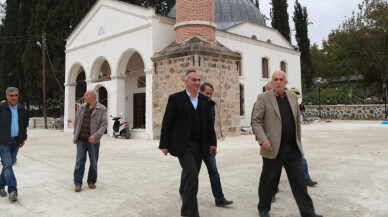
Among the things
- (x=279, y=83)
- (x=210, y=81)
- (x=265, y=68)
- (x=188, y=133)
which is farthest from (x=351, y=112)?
(x=188, y=133)

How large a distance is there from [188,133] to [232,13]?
17447 millimetres

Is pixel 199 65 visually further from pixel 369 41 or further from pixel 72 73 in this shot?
pixel 369 41

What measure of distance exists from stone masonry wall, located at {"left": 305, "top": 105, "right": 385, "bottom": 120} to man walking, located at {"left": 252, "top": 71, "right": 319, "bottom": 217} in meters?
21.4

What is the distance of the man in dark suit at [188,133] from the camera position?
9.99 feet

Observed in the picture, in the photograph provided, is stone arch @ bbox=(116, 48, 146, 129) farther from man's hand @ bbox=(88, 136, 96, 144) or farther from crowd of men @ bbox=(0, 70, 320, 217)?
crowd of men @ bbox=(0, 70, 320, 217)

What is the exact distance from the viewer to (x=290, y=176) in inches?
123

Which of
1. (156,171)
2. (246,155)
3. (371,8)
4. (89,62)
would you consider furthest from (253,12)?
(156,171)

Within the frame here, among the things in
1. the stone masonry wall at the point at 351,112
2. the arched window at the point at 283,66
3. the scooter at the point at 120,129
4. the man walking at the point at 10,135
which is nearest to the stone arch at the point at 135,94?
the scooter at the point at 120,129

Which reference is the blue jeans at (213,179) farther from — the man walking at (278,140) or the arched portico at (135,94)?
the arched portico at (135,94)

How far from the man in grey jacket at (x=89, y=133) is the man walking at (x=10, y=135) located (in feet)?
2.60

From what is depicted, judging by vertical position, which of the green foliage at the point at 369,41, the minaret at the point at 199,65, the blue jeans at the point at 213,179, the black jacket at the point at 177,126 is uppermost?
the green foliage at the point at 369,41

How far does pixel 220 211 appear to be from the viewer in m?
3.41

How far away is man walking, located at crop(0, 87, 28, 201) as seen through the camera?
157 inches

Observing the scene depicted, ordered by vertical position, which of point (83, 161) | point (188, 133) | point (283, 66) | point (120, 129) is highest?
point (283, 66)
